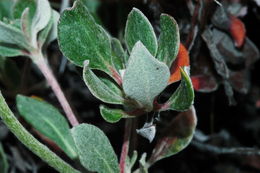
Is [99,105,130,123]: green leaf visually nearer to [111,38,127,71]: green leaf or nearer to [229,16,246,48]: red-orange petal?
[111,38,127,71]: green leaf

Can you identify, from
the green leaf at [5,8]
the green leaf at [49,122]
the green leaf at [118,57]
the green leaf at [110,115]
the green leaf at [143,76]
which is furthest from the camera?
the green leaf at [5,8]

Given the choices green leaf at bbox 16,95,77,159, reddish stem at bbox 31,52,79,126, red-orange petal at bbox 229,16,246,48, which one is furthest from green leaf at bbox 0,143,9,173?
red-orange petal at bbox 229,16,246,48

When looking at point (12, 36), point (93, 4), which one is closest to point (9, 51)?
point (12, 36)

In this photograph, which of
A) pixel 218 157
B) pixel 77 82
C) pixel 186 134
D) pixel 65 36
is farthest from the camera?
pixel 77 82

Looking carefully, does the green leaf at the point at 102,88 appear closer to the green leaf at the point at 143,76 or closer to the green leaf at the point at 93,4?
the green leaf at the point at 143,76

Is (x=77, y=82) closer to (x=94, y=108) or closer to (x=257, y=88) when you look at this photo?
(x=94, y=108)

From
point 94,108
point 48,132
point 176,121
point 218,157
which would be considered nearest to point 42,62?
point 48,132

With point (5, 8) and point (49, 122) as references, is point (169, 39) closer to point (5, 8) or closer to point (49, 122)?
point (49, 122)

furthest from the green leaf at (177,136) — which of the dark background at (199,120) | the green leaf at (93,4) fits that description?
the green leaf at (93,4)
